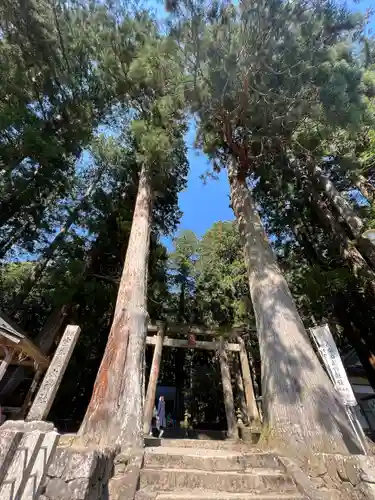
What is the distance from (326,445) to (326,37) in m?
8.21

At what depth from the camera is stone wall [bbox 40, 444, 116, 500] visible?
1.72m

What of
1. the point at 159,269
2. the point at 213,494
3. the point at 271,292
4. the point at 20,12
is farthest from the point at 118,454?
the point at 20,12

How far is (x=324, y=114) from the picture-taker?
643 centimetres

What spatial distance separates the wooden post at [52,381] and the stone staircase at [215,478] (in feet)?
5.22

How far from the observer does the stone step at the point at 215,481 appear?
2477 mm

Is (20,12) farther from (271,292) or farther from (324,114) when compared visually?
(271,292)

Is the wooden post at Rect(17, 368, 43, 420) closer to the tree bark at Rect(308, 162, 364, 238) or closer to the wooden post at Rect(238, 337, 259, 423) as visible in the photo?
the wooden post at Rect(238, 337, 259, 423)

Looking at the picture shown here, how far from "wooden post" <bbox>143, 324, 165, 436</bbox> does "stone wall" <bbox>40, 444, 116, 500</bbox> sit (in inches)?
182

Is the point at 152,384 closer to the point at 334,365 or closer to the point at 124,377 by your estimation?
the point at 124,377

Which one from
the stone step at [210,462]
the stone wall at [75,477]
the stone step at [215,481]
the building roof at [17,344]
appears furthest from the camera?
the building roof at [17,344]

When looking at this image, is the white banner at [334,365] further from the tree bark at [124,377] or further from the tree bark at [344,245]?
the tree bark at [344,245]

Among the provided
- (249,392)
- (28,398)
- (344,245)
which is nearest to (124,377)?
(28,398)

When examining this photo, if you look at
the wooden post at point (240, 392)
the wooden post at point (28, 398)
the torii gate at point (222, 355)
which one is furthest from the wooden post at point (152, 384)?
the wooden post at point (240, 392)

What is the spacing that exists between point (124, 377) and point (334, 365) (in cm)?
321
